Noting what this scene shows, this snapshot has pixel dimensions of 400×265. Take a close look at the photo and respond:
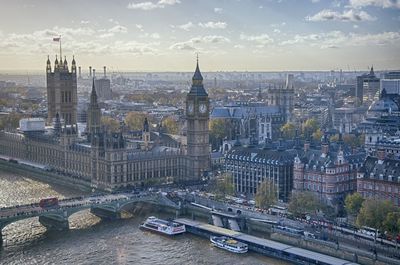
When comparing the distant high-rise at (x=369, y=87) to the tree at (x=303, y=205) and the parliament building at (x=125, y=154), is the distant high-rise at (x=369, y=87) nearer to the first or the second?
the parliament building at (x=125, y=154)

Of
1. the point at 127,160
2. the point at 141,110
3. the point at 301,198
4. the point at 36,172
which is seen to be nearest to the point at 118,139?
the point at 127,160

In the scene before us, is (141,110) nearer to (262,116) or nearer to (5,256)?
(262,116)

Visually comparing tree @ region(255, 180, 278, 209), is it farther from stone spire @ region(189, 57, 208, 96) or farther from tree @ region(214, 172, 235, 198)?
stone spire @ region(189, 57, 208, 96)

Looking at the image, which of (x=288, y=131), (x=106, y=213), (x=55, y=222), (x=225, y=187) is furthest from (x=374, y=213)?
(x=288, y=131)

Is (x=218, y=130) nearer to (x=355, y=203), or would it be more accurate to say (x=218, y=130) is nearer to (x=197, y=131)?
(x=197, y=131)

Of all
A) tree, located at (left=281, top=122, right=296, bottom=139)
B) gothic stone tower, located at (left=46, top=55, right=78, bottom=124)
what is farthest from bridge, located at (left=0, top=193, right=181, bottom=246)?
gothic stone tower, located at (left=46, top=55, right=78, bottom=124)
